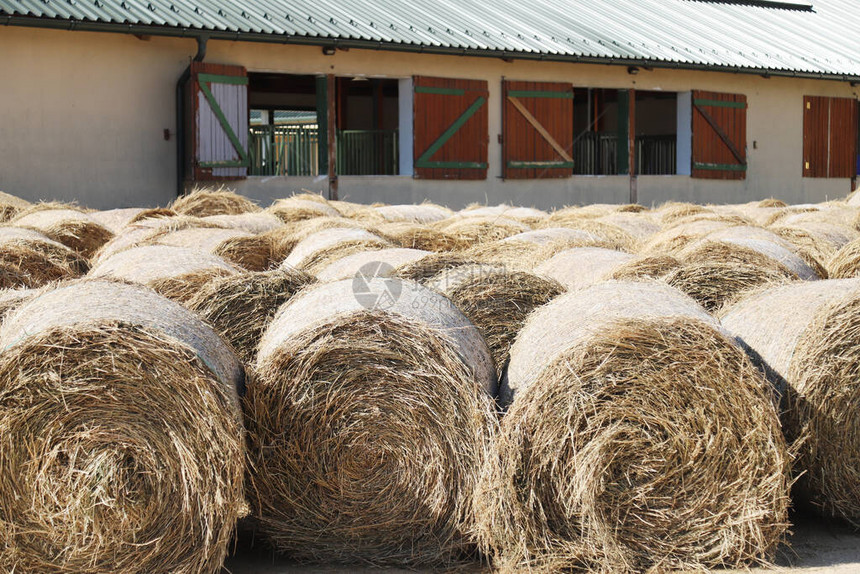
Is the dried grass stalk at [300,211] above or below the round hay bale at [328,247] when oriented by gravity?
above

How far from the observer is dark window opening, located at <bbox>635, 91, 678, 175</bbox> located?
73.8ft

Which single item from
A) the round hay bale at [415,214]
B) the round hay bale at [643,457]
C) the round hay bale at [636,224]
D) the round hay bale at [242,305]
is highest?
the round hay bale at [415,214]

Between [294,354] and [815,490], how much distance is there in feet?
7.63

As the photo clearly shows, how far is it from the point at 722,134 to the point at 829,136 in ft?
11.1

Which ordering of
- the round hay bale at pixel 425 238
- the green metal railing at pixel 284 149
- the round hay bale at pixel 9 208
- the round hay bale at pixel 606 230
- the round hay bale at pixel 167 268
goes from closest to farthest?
1. the round hay bale at pixel 167 268
2. the round hay bale at pixel 425 238
3. the round hay bale at pixel 606 230
4. the round hay bale at pixel 9 208
5. the green metal railing at pixel 284 149

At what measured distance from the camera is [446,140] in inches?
671

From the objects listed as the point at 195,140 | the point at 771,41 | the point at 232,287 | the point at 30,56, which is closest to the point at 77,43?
the point at 30,56

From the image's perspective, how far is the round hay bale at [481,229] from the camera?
923cm

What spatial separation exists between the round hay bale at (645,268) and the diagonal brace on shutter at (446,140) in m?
10.4

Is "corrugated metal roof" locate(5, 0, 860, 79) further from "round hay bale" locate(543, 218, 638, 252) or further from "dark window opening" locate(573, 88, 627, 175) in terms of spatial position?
"round hay bale" locate(543, 218, 638, 252)

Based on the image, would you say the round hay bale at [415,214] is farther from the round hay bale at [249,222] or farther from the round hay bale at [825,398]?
the round hay bale at [825,398]

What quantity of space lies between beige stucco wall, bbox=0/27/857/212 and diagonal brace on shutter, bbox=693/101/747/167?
8.46 feet

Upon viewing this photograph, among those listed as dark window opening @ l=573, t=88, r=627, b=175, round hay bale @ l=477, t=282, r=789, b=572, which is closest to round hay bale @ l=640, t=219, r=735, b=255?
round hay bale @ l=477, t=282, r=789, b=572

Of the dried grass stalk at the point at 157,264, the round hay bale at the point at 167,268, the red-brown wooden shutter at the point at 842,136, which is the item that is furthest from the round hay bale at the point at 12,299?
the red-brown wooden shutter at the point at 842,136
